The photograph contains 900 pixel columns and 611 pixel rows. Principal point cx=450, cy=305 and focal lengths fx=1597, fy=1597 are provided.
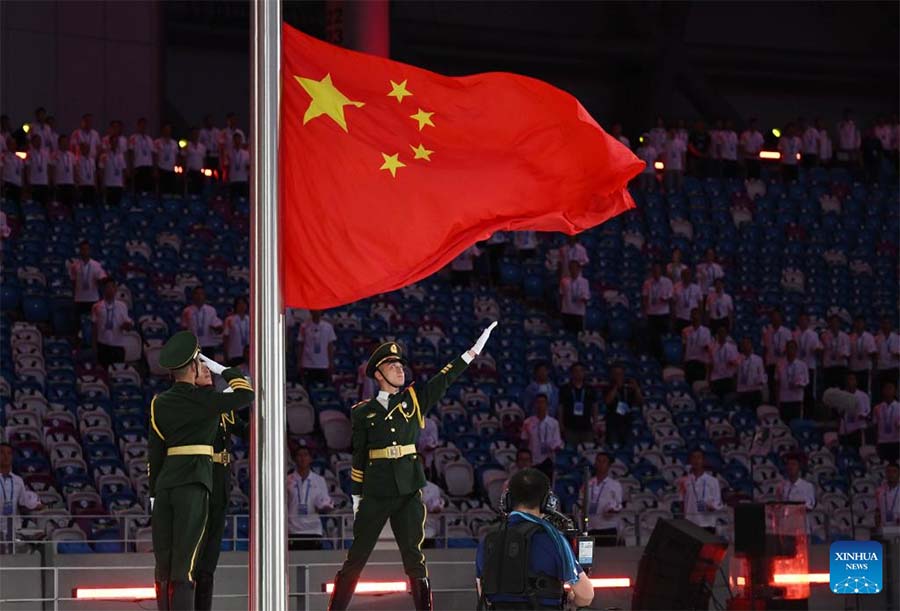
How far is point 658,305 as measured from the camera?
73.8 ft

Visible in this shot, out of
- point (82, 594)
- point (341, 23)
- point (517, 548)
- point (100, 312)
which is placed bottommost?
point (82, 594)

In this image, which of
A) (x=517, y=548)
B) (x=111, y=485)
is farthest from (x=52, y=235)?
(x=517, y=548)

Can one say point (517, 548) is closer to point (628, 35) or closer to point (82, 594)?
point (82, 594)

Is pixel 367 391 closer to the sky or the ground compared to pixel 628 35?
closer to the ground

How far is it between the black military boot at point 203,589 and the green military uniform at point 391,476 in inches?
32.5

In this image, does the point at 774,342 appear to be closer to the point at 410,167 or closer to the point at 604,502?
the point at 604,502

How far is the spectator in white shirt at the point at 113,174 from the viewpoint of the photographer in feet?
74.9

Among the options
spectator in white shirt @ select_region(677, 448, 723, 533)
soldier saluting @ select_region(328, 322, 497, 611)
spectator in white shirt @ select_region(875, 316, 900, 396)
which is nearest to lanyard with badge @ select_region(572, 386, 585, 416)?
spectator in white shirt @ select_region(677, 448, 723, 533)

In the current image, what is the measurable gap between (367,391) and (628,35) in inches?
688

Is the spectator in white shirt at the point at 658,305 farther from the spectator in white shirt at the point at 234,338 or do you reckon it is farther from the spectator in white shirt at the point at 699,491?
the spectator in white shirt at the point at 234,338

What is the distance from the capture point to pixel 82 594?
43.7 ft

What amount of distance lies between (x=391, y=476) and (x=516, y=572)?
3.06 m

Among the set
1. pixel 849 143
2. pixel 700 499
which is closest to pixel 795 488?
pixel 700 499

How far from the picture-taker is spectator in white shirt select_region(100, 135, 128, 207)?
74.9 ft
